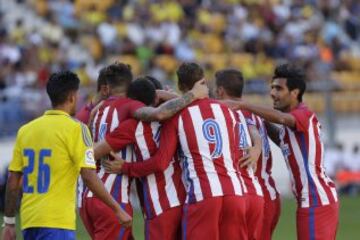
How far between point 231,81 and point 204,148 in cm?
100

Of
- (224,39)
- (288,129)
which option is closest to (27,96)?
(224,39)

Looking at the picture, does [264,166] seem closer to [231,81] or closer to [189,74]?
[231,81]

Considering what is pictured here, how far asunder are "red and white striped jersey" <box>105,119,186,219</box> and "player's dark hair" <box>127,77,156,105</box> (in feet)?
0.78

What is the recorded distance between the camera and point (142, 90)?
1083cm

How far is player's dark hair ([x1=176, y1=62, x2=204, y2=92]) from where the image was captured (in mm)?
10469

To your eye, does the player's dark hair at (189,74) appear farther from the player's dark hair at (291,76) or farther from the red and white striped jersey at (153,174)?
the player's dark hair at (291,76)

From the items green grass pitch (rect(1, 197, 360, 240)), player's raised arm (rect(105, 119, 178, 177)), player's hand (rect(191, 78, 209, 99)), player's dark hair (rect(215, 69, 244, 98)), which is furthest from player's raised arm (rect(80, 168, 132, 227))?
green grass pitch (rect(1, 197, 360, 240))

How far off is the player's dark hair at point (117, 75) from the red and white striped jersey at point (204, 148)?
705 millimetres

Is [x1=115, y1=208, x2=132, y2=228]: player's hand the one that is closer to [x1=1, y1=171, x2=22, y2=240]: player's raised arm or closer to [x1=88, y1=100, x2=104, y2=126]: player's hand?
[x1=1, y1=171, x2=22, y2=240]: player's raised arm

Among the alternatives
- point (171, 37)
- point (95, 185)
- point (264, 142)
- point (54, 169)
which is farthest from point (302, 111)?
point (171, 37)

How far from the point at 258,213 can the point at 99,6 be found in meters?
20.0

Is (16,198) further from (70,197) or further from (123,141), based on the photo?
(123,141)

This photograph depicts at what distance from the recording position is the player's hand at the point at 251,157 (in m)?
10.8

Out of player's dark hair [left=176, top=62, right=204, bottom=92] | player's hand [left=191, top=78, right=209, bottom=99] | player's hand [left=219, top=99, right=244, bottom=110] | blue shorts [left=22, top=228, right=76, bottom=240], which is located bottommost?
blue shorts [left=22, top=228, right=76, bottom=240]
